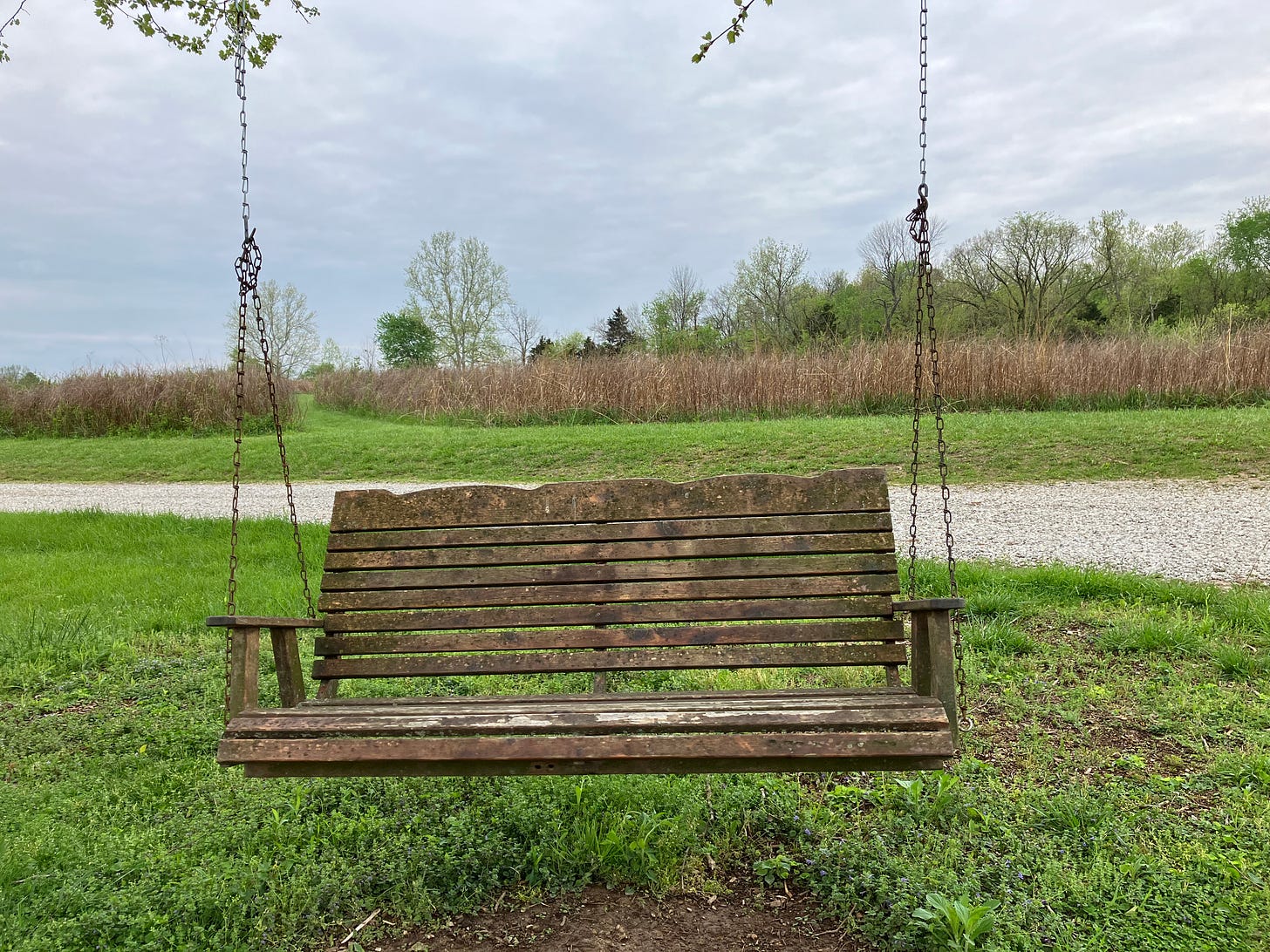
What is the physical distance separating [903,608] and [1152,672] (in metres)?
2.12

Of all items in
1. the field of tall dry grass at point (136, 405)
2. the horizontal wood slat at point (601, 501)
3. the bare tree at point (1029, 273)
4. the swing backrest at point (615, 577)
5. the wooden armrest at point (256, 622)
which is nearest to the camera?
the wooden armrest at point (256, 622)

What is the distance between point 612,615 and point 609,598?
6 centimetres

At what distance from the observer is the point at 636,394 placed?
16.4m

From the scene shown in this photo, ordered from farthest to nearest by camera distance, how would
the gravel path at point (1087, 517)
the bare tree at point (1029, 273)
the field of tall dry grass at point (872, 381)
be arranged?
the bare tree at point (1029, 273), the field of tall dry grass at point (872, 381), the gravel path at point (1087, 517)

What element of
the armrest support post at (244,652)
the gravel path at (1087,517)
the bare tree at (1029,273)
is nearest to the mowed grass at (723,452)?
the gravel path at (1087,517)

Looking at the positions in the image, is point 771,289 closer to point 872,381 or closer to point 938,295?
point 938,295

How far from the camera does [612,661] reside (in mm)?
2850

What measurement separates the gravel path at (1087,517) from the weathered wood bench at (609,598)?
3728mm

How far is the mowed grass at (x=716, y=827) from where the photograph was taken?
224 centimetres

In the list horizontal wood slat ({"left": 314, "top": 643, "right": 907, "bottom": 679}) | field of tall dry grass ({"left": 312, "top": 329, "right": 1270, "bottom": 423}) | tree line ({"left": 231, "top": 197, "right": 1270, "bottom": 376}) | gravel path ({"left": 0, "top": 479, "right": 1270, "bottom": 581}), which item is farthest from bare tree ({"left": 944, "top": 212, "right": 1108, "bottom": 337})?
horizontal wood slat ({"left": 314, "top": 643, "right": 907, "bottom": 679})

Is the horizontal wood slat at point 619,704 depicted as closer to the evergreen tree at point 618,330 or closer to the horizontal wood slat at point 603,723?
the horizontal wood slat at point 603,723

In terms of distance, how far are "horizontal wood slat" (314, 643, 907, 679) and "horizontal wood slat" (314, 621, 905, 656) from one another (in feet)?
0.11

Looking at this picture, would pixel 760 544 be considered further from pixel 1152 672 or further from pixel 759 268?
pixel 759 268

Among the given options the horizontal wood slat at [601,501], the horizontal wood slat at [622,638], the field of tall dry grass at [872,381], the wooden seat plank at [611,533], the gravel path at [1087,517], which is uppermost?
the field of tall dry grass at [872,381]
